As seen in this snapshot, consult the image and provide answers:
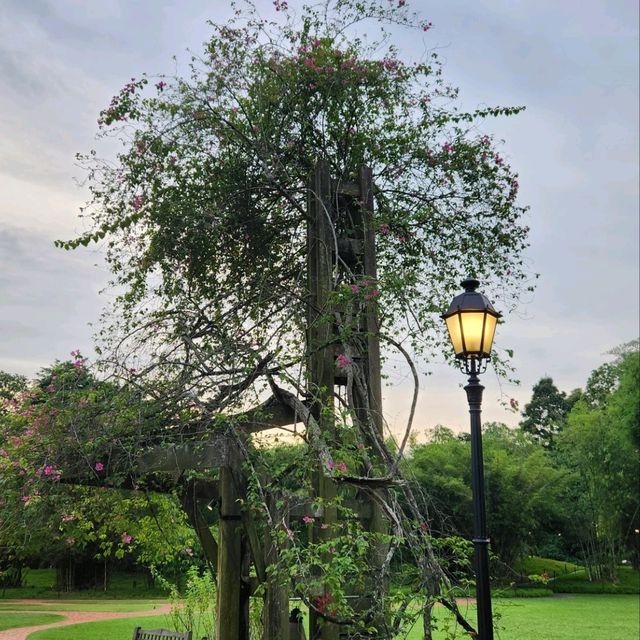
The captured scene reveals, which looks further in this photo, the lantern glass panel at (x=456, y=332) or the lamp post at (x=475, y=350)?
the lantern glass panel at (x=456, y=332)

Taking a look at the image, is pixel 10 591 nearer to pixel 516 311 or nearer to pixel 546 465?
pixel 546 465

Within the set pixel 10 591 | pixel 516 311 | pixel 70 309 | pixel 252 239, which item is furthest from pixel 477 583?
pixel 10 591

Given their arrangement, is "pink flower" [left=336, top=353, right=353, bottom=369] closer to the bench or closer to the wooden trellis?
the wooden trellis

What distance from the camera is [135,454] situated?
4.19m

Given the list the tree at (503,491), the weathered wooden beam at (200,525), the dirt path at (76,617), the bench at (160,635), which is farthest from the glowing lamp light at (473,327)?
the tree at (503,491)

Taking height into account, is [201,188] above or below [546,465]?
above

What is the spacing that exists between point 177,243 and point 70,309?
2747 mm

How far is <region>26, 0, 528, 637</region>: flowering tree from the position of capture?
4.61 metres

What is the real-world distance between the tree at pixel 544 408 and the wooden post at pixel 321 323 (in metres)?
32.3

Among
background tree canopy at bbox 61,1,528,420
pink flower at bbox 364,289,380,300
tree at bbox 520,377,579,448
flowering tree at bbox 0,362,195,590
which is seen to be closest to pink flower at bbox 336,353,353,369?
pink flower at bbox 364,289,380,300

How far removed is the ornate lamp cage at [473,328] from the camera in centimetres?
329

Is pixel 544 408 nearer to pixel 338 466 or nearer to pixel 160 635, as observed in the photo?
pixel 160 635

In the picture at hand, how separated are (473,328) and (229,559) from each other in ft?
8.33

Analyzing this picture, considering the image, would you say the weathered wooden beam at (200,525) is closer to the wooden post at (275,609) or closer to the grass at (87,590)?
the wooden post at (275,609)
